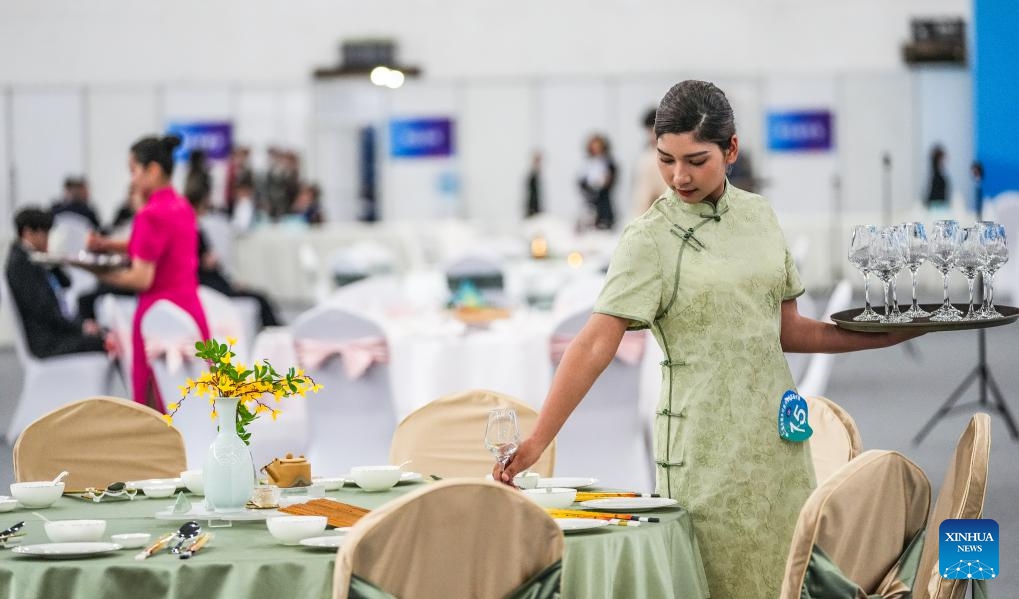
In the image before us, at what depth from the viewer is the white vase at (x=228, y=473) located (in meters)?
3.02

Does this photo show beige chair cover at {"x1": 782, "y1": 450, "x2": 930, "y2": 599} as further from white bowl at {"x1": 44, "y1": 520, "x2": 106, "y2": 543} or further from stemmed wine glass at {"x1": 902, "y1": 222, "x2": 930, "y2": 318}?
white bowl at {"x1": 44, "y1": 520, "x2": 106, "y2": 543}

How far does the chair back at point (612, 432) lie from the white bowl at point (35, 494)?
267 cm

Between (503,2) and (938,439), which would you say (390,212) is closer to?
(503,2)

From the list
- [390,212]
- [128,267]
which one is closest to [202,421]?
[128,267]

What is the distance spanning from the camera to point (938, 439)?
7645mm

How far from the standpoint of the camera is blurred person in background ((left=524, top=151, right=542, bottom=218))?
18562mm

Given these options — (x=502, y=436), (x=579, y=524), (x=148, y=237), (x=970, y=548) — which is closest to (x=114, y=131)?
(x=148, y=237)

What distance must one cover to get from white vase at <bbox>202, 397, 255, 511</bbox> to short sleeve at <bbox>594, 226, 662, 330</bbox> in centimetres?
75

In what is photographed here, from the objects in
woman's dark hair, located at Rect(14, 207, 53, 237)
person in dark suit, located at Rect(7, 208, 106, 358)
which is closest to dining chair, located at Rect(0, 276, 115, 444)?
person in dark suit, located at Rect(7, 208, 106, 358)

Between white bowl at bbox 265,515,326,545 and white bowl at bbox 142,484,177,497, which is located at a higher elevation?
white bowl at bbox 265,515,326,545

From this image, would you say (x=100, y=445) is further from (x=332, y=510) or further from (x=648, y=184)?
(x=648, y=184)

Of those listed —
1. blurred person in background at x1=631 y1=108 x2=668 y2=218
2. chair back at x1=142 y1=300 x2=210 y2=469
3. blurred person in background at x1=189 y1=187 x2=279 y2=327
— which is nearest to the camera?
chair back at x1=142 y1=300 x2=210 y2=469

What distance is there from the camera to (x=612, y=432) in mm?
5734

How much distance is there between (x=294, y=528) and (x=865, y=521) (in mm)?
988
